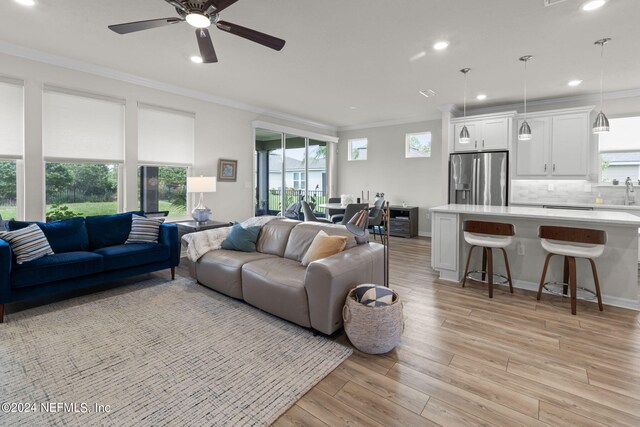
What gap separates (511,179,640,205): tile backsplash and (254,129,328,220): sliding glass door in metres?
4.42

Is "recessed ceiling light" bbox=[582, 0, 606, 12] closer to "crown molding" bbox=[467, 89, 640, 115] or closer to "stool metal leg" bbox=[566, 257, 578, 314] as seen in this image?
"stool metal leg" bbox=[566, 257, 578, 314]

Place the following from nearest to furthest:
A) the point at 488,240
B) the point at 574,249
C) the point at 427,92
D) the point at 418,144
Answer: the point at 574,249, the point at 488,240, the point at 427,92, the point at 418,144

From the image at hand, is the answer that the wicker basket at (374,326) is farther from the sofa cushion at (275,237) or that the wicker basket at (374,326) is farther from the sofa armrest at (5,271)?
the sofa armrest at (5,271)

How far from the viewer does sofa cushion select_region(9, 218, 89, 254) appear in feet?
11.2

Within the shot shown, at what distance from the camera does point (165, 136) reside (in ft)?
16.3

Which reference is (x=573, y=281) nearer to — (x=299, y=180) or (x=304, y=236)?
(x=304, y=236)

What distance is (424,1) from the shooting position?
2646 mm

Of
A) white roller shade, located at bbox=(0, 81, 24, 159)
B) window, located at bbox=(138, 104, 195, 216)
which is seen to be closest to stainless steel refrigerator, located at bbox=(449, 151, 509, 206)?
window, located at bbox=(138, 104, 195, 216)

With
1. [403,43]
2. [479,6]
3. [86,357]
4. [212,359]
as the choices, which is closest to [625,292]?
[479,6]

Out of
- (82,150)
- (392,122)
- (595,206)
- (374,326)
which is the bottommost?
(374,326)

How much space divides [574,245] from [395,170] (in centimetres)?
480

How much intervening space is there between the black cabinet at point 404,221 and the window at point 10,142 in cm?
646

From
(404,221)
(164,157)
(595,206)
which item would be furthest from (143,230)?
(595,206)

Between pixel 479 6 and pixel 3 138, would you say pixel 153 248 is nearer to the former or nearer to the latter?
pixel 3 138
